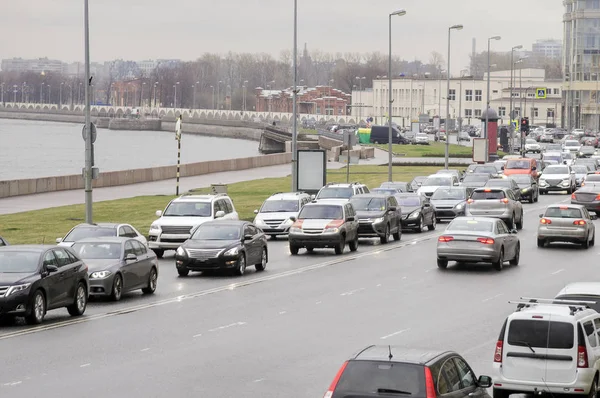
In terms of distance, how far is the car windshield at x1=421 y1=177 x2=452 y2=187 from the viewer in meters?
54.5

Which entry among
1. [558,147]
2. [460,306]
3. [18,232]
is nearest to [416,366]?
[460,306]

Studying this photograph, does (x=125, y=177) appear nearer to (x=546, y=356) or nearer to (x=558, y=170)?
(x=558, y=170)

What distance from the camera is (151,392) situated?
15562 mm

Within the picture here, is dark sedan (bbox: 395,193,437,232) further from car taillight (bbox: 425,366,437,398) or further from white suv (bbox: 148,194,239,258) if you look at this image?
car taillight (bbox: 425,366,437,398)

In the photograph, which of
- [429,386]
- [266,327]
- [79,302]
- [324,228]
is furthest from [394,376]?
[324,228]

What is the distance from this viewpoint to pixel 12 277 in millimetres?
21375

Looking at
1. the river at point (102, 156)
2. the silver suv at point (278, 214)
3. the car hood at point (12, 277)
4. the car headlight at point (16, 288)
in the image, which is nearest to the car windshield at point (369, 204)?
the silver suv at point (278, 214)

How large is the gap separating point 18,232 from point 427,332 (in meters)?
22.8

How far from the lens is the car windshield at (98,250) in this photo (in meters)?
26.2

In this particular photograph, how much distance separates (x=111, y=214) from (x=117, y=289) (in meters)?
23.4

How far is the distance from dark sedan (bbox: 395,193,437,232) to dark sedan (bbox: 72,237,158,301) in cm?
1836

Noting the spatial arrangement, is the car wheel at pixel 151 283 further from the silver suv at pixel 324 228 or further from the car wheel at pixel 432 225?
the car wheel at pixel 432 225

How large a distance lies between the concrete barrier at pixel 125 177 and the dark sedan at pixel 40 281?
116ft

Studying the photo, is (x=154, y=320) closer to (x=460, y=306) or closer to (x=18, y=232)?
(x=460, y=306)
